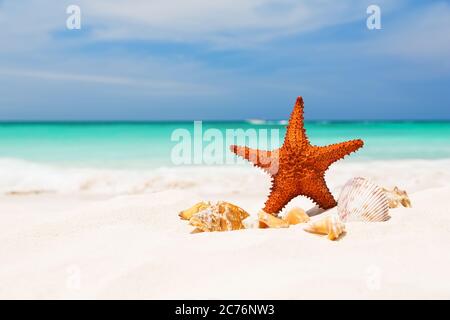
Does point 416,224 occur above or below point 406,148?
below

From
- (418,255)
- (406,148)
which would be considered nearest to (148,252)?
(418,255)

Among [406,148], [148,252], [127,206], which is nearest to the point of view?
[148,252]

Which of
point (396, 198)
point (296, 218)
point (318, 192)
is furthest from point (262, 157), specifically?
point (396, 198)

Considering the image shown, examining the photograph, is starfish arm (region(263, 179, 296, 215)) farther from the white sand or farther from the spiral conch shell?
the white sand

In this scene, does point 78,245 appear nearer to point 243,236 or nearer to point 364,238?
point 243,236
